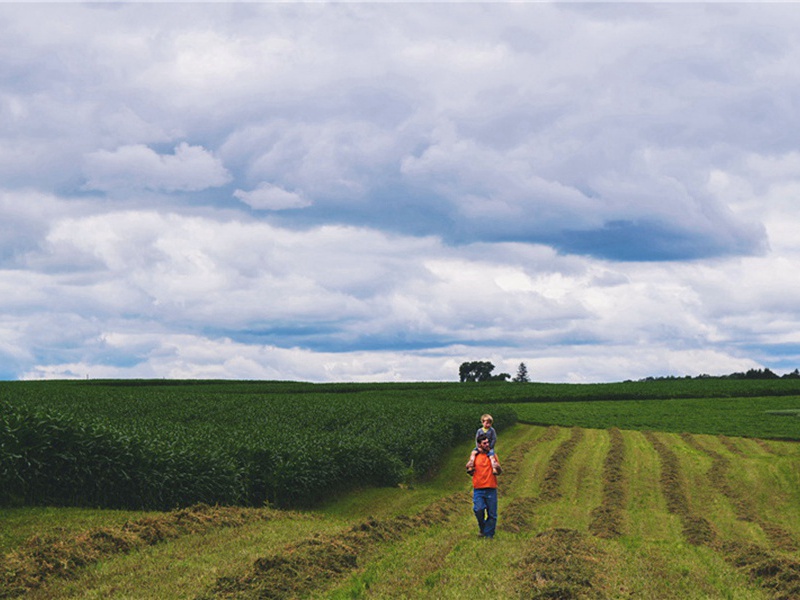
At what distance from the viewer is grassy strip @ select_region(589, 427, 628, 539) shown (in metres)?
22.0

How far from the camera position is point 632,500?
27.6 m

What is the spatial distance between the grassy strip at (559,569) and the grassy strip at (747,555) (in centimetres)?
308

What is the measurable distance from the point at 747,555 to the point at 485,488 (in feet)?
19.2

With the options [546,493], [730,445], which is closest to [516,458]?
[546,493]

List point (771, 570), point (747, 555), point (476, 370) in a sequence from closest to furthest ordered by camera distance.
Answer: point (771, 570)
point (747, 555)
point (476, 370)

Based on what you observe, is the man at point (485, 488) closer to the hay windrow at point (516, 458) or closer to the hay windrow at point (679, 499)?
the hay windrow at point (679, 499)

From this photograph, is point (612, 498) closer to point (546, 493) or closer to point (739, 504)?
point (546, 493)

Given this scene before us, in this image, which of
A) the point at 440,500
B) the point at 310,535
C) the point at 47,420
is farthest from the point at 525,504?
the point at 47,420

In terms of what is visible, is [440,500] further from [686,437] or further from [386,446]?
[686,437]

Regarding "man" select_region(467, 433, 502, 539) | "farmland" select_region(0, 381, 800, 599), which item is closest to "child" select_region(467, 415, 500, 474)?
"man" select_region(467, 433, 502, 539)

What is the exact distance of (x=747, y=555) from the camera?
52.5ft

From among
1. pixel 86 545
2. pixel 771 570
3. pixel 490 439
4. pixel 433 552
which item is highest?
pixel 490 439

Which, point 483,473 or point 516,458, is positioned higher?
point 483,473

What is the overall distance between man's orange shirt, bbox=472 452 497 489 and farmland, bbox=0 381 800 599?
4.08 ft
